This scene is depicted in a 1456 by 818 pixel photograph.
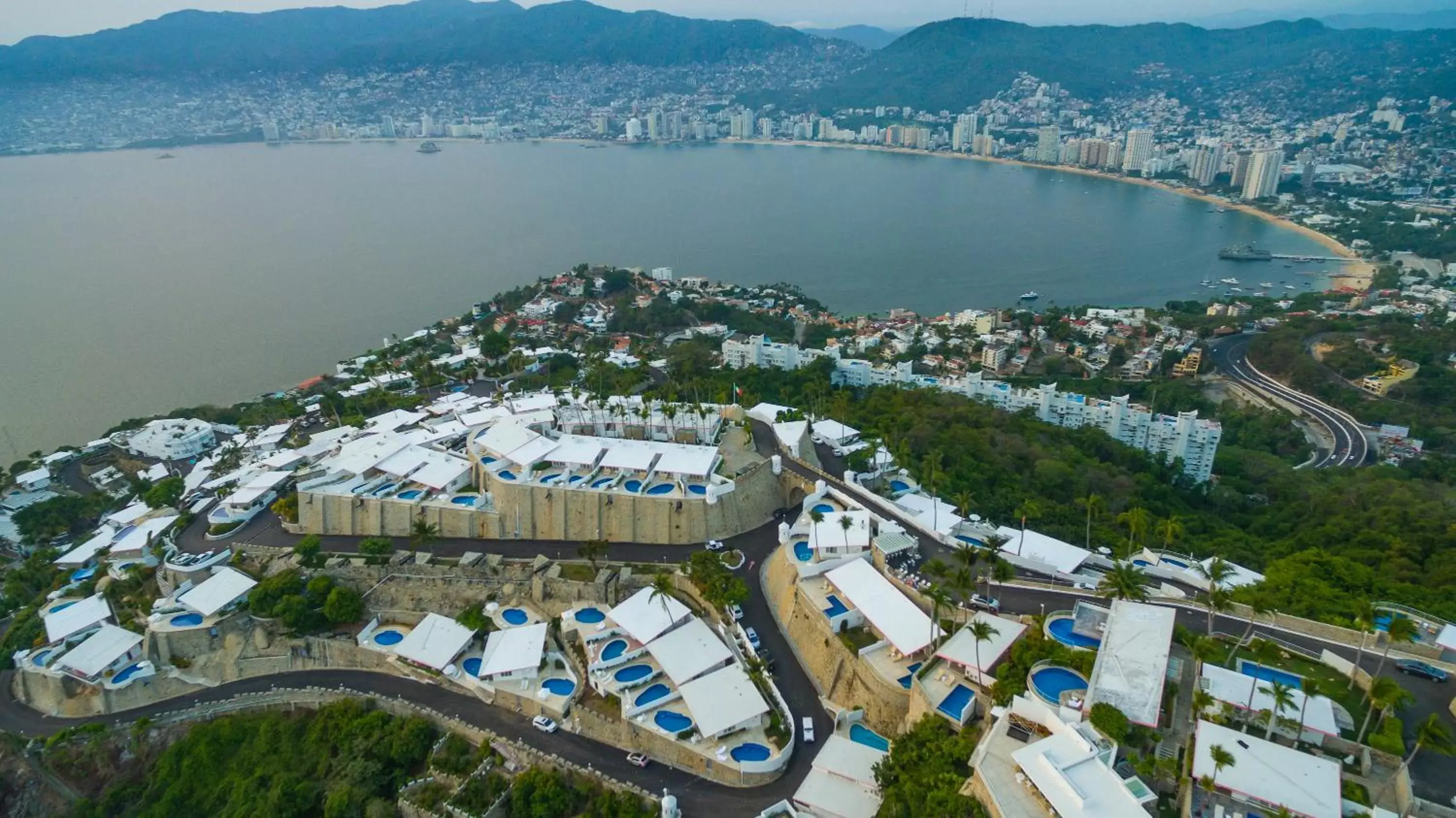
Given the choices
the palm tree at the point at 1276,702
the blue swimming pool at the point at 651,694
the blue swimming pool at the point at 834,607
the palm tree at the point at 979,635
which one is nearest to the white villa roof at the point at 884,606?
the blue swimming pool at the point at 834,607

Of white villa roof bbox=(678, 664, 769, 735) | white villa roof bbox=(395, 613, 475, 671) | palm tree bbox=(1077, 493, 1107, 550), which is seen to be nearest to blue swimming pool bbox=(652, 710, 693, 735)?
white villa roof bbox=(678, 664, 769, 735)

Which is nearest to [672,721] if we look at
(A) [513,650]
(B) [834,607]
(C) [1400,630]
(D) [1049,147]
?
(B) [834,607]

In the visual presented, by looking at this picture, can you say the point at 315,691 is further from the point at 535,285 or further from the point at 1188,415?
the point at 535,285

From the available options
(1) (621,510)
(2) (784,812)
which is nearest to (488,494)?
(1) (621,510)

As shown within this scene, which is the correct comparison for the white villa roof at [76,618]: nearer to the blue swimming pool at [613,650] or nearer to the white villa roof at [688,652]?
the blue swimming pool at [613,650]

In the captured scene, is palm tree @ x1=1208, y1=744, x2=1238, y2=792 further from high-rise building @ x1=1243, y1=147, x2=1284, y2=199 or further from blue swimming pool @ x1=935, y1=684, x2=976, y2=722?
high-rise building @ x1=1243, y1=147, x2=1284, y2=199

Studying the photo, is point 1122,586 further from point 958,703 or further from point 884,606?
point 884,606
